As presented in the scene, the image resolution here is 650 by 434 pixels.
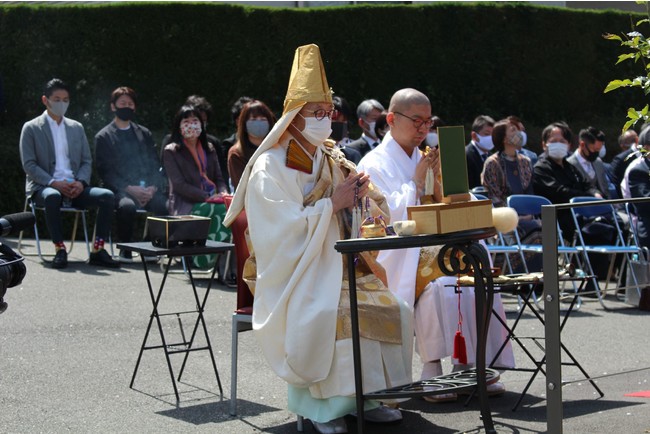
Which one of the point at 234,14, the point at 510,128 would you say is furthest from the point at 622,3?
the point at 510,128

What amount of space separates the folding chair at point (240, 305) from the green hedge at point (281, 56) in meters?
8.63

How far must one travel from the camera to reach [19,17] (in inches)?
614

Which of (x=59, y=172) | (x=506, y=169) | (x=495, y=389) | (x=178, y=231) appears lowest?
(x=495, y=389)

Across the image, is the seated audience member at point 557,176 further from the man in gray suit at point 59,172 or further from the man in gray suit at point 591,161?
the man in gray suit at point 59,172

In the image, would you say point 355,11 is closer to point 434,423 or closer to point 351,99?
point 351,99

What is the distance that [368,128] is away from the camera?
40.3 feet

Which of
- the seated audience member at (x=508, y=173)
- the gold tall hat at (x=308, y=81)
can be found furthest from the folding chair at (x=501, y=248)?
the gold tall hat at (x=308, y=81)

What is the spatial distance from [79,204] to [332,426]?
254 inches

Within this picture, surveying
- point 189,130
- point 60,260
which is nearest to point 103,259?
point 60,260

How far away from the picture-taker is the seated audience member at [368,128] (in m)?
11.9

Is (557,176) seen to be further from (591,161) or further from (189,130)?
(189,130)

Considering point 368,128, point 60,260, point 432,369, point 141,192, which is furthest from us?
point 368,128

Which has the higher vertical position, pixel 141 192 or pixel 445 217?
pixel 141 192

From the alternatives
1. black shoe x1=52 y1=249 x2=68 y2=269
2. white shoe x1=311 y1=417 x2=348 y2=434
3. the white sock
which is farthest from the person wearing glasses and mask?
black shoe x1=52 y1=249 x2=68 y2=269
